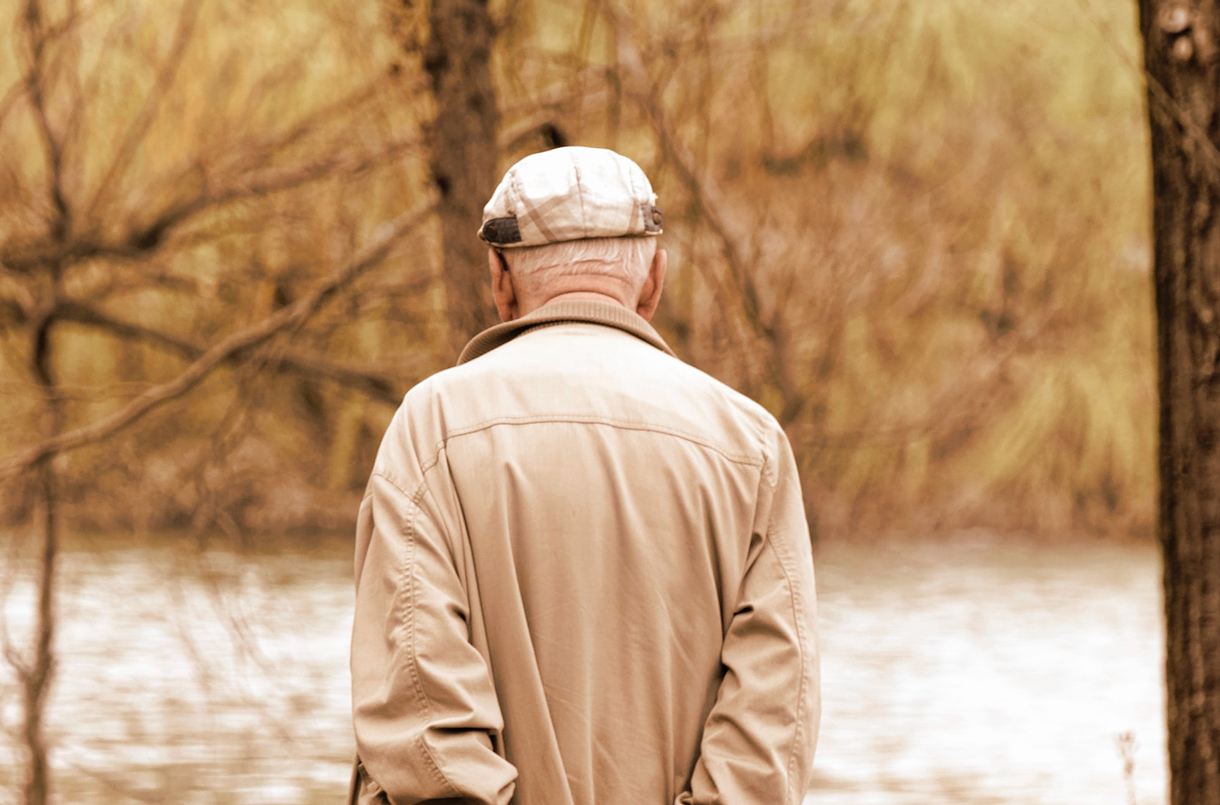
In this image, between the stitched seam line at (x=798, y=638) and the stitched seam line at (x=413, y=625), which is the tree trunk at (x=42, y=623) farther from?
the stitched seam line at (x=798, y=638)

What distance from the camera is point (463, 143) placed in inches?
145

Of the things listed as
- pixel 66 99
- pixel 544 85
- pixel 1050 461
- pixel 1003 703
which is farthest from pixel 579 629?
pixel 1050 461

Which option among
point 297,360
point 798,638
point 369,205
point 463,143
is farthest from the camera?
point 369,205

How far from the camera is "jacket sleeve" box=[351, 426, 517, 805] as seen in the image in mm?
1423

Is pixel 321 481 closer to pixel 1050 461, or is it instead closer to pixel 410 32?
pixel 410 32

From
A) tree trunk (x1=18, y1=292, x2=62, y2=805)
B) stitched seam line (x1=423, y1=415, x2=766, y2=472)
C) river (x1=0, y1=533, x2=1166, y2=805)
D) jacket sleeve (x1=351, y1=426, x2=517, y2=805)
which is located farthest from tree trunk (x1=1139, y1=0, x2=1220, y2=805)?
tree trunk (x1=18, y1=292, x2=62, y2=805)

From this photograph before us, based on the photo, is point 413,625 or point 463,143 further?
point 463,143

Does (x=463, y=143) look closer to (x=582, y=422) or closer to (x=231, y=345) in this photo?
(x=231, y=345)

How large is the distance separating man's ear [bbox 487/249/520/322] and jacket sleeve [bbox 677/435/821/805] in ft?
1.11

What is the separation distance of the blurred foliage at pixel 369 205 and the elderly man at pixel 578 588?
1.52 meters

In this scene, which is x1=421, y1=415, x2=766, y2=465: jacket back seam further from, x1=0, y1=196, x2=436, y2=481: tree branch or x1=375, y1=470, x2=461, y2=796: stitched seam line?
x1=0, y1=196, x2=436, y2=481: tree branch

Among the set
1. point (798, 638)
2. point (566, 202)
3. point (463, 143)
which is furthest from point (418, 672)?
point (463, 143)

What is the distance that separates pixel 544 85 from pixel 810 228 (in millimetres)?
1677

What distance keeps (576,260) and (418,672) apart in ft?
1.57
